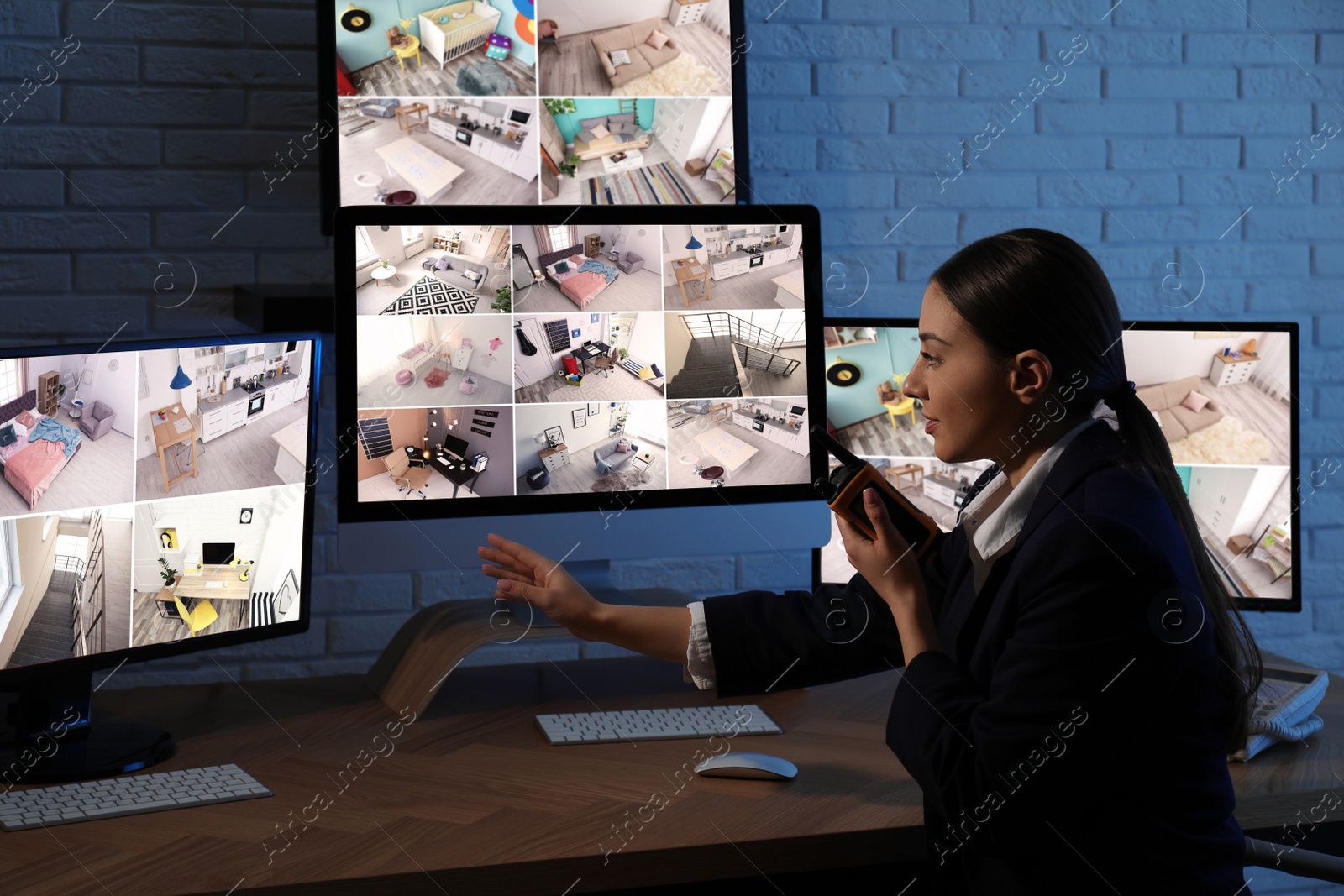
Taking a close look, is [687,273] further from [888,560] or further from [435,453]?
[888,560]

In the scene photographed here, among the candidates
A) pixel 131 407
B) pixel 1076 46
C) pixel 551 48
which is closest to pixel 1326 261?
pixel 1076 46

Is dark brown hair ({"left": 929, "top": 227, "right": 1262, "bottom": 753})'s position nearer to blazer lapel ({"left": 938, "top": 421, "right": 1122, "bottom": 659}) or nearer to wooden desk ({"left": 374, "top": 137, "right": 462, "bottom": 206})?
blazer lapel ({"left": 938, "top": 421, "right": 1122, "bottom": 659})

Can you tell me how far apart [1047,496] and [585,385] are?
24.3 inches

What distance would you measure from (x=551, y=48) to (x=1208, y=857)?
138 cm

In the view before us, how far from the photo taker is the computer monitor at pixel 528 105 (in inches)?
63.5

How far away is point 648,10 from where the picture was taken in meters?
1.73

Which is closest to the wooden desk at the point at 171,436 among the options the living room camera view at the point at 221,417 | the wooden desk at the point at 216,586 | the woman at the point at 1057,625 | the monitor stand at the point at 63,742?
the living room camera view at the point at 221,417

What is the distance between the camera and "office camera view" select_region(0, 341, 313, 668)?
1108 mm

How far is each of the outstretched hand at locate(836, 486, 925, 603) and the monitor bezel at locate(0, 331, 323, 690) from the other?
69cm

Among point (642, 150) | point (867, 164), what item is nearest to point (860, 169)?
point (867, 164)

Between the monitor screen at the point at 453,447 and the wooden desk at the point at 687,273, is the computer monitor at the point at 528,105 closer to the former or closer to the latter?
the wooden desk at the point at 687,273

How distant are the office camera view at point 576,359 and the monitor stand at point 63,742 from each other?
371mm

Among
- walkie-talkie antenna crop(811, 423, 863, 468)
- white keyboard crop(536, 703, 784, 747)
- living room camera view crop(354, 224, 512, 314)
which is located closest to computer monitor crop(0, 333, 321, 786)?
living room camera view crop(354, 224, 512, 314)

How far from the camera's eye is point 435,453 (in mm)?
1353
